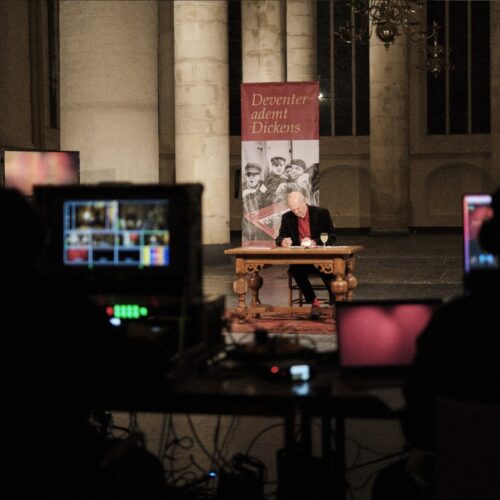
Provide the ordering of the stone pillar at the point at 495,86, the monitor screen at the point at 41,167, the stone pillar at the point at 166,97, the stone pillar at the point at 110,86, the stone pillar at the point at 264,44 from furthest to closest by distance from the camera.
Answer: the stone pillar at the point at 166,97 → the stone pillar at the point at 495,86 → the stone pillar at the point at 264,44 → the monitor screen at the point at 41,167 → the stone pillar at the point at 110,86

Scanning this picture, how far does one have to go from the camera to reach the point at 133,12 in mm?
11805

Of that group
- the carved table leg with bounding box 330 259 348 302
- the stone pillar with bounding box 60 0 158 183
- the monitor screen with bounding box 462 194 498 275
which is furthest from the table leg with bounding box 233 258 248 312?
the monitor screen with bounding box 462 194 498 275

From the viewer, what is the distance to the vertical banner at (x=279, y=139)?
12.8 meters

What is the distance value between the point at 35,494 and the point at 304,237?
793 centimetres

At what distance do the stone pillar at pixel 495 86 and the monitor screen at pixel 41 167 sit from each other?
63.8ft

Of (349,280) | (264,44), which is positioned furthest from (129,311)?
(264,44)

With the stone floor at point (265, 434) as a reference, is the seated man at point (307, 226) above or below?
above

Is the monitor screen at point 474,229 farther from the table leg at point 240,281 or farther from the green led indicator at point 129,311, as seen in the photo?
the table leg at point 240,281

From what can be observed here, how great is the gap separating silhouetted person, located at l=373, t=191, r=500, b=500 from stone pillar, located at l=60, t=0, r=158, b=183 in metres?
9.17

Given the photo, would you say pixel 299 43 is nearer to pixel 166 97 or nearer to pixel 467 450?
pixel 166 97

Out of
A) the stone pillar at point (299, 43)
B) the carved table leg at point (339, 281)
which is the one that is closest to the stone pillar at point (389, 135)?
the stone pillar at point (299, 43)

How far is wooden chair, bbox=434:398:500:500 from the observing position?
270 centimetres

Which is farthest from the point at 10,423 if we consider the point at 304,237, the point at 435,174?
the point at 435,174

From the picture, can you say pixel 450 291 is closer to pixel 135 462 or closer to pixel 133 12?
pixel 133 12
